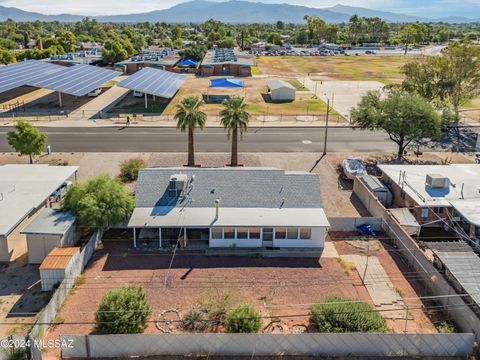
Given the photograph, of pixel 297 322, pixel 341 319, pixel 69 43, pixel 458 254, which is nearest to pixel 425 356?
pixel 341 319

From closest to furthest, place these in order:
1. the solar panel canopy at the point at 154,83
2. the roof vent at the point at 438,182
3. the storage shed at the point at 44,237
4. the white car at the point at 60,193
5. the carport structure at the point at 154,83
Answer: the storage shed at the point at 44,237 < the roof vent at the point at 438,182 < the white car at the point at 60,193 < the carport structure at the point at 154,83 < the solar panel canopy at the point at 154,83

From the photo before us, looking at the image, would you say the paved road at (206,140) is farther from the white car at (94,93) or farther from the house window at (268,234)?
the white car at (94,93)

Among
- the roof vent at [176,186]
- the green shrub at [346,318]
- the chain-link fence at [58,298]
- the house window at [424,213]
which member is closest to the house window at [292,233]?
the roof vent at [176,186]

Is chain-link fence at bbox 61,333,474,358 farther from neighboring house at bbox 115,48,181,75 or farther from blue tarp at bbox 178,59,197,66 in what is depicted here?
blue tarp at bbox 178,59,197,66

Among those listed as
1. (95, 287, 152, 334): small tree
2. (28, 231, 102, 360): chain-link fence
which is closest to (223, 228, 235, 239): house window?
(28, 231, 102, 360): chain-link fence

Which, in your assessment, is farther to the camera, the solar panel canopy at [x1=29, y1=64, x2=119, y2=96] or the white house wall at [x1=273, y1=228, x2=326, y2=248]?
the solar panel canopy at [x1=29, y1=64, x2=119, y2=96]

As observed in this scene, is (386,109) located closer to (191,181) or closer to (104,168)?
(191,181)
